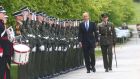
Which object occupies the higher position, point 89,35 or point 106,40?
point 89,35

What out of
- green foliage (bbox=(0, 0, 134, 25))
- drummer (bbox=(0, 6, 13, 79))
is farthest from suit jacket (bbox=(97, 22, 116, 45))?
drummer (bbox=(0, 6, 13, 79))

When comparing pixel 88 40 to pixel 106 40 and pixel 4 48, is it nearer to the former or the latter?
pixel 106 40

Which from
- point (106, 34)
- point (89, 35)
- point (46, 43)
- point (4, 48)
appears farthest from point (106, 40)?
point (4, 48)

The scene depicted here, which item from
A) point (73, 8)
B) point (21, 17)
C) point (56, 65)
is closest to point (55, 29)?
point (56, 65)

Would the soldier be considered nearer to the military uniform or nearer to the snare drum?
the military uniform

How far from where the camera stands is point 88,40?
79.3 feet

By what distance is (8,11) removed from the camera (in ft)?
87.4

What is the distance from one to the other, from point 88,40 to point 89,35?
0.90 feet

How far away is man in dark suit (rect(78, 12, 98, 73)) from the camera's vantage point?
79.5 ft

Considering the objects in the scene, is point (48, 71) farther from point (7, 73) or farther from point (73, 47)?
point (7, 73)

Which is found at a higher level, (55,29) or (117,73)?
(55,29)

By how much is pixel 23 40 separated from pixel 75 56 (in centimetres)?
838

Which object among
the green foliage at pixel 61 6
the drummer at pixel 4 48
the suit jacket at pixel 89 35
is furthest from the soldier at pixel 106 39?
the drummer at pixel 4 48

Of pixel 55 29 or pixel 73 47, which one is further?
pixel 73 47
